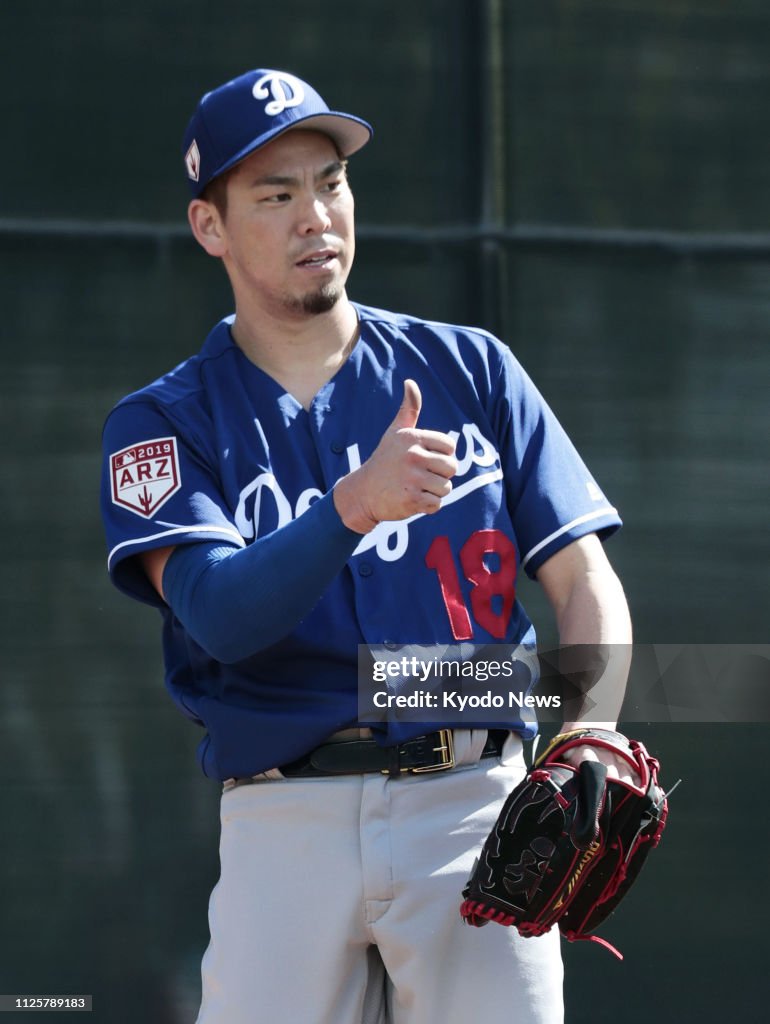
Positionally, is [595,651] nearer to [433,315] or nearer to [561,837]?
[561,837]

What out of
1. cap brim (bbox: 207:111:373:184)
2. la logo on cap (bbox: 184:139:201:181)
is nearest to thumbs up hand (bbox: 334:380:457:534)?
cap brim (bbox: 207:111:373:184)

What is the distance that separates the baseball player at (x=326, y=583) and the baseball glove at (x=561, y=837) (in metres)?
0.12

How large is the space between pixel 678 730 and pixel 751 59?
1.55 meters

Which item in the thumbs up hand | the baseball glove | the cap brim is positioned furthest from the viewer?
the cap brim

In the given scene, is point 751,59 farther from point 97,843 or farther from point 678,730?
point 97,843

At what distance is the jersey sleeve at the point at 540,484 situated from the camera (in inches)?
94.7

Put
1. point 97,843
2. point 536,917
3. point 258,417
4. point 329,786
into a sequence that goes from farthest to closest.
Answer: point 97,843
point 258,417
point 329,786
point 536,917

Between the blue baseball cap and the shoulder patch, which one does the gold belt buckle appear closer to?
the shoulder patch

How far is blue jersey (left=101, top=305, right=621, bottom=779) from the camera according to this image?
2336 millimetres

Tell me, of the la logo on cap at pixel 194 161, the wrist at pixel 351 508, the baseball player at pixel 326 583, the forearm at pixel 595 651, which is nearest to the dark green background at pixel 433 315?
the la logo on cap at pixel 194 161

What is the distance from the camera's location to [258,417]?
2.49 meters

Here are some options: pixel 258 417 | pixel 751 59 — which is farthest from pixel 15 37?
pixel 751 59
